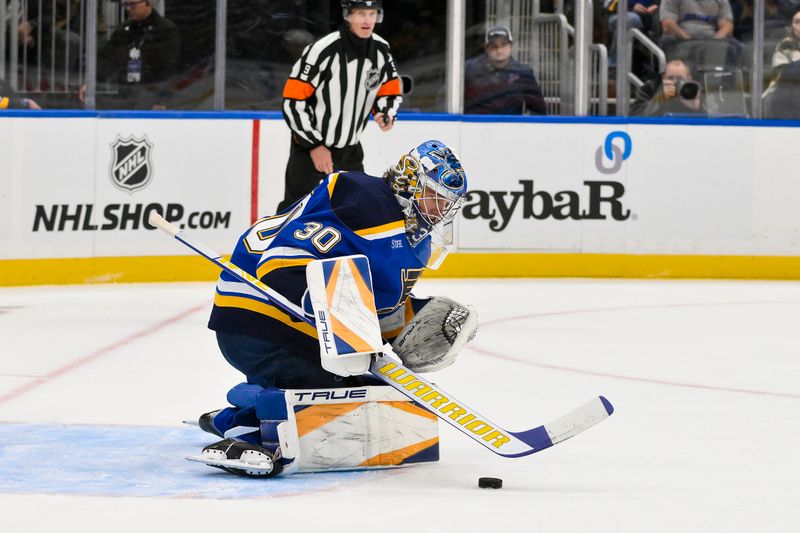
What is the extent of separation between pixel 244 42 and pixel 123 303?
5.77ft

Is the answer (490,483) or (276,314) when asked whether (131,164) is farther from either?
(490,483)

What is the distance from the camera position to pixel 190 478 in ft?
10.4

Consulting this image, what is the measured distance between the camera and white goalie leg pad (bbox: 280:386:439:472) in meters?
3.19

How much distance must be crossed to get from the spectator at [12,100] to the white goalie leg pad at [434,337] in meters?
4.18

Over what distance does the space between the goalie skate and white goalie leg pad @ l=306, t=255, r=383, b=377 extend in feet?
0.88

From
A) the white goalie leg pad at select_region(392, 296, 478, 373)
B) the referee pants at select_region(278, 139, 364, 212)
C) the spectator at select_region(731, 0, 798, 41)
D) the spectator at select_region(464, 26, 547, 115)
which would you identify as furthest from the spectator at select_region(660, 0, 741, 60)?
the white goalie leg pad at select_region(392, 296, 478, 373)

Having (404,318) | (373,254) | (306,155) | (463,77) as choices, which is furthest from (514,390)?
(463,77)

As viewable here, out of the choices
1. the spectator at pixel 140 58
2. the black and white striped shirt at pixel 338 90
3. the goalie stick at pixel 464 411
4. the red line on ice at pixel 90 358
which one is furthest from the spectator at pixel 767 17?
the goalie stick at pixel 464 411

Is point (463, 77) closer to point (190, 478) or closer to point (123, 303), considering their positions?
point (123, 303)

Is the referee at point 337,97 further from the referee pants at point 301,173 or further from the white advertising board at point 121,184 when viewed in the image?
the white advertising board at point 121,184

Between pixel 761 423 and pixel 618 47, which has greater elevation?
pixel 618 47

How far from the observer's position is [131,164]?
23.9ft

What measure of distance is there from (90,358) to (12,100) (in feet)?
7.92

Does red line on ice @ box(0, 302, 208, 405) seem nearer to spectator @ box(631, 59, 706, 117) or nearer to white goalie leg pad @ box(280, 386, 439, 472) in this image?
white goalie leg pad @ box(280, 386, 439, 472)
